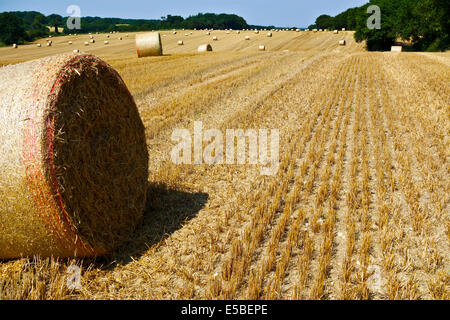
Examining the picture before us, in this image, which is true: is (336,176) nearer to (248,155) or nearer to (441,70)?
(248,155)

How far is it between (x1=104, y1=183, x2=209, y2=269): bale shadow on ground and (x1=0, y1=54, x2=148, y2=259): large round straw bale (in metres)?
0.17

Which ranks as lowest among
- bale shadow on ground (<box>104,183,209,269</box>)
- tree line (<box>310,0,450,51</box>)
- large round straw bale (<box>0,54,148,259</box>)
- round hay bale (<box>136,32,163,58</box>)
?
bale shadow on ground (<box>104,183,209,269</box>)

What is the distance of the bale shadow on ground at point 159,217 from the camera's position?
4.23 meters

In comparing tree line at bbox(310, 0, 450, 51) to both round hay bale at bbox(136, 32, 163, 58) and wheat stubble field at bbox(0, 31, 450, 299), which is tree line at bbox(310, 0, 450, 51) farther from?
wheat stubble field at bbox(0, 31, 450, 299)

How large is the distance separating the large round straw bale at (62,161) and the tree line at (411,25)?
46304mm

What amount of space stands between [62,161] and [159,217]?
193cm

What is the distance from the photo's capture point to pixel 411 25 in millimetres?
43562

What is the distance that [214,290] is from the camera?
11.6 feet

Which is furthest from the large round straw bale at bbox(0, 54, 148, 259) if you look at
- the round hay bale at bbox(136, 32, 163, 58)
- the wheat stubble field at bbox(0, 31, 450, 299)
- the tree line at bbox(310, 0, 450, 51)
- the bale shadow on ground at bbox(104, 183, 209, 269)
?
the tree line at bbox(310, 0, 450, 51)

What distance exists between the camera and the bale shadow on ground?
423cm

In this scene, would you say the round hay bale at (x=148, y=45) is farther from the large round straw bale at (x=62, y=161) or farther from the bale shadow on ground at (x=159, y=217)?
the large round straw bale at (x=62, y=161)

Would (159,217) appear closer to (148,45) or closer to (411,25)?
(148,45)

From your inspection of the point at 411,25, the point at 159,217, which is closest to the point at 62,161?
the point at 159,217

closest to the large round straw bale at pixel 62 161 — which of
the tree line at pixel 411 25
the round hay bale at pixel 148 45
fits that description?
the round hay bale at pixel 148 45
